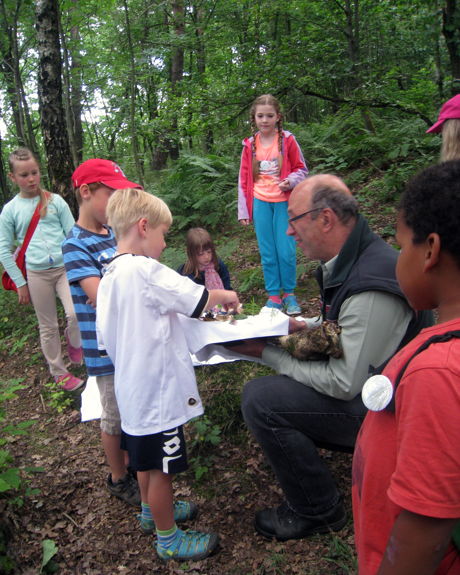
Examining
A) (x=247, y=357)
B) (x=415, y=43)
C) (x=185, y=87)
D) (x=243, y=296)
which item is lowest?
(x=243, y=296)

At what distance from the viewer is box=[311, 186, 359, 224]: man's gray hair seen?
2451mm

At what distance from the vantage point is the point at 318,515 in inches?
104

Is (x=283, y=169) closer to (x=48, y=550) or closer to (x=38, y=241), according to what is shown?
(x=38, y=241)

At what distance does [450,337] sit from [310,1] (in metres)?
11.5

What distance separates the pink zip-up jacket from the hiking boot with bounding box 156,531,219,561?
366 cm

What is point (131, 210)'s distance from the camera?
2449mm

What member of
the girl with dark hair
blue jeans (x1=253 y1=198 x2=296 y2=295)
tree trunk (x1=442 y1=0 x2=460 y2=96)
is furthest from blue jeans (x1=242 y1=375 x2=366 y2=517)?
tree trunk (x1=442 y1=0 x2=460 y2=96)

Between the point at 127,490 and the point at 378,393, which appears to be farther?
the point at 127,490

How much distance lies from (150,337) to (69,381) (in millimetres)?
3115

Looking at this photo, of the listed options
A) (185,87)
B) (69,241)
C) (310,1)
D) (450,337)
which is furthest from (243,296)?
(310,1)

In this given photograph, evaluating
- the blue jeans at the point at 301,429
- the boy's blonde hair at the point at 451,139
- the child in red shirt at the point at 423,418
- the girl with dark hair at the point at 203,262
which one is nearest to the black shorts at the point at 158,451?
the blue jeans at the point at 301,429

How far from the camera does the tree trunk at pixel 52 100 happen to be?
5961mm

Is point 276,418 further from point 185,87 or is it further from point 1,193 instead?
point 1,193

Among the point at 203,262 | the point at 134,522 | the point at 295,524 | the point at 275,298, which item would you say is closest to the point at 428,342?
the point at 295,524
